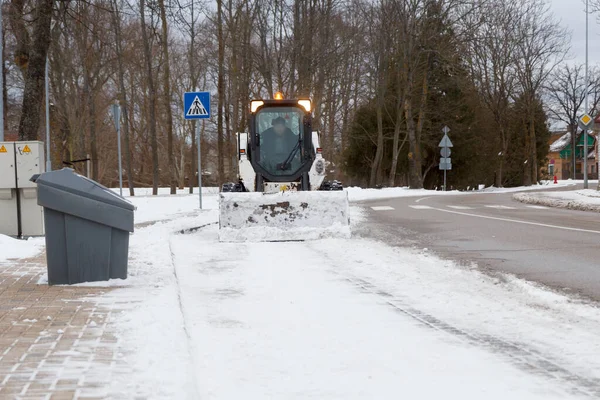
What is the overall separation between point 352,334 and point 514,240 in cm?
729

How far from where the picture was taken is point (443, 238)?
12516 millimetres

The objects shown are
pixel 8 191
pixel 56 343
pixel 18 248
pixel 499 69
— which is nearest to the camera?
pixel 56 343

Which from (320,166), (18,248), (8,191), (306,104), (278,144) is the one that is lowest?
(18,248)

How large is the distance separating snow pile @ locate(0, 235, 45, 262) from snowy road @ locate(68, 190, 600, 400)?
7.27ft

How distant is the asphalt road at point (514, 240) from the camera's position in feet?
27.0

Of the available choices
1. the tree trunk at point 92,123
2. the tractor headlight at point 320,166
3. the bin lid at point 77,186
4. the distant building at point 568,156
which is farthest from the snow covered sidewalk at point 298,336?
the distant building at point 568,156

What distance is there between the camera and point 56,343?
488cm

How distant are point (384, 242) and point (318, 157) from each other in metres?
3.69


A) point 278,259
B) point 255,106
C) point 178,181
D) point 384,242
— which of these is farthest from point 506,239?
point 178,181

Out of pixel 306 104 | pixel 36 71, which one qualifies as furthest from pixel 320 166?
pixel 36 71

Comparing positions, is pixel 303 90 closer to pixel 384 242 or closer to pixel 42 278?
pixel 384 242

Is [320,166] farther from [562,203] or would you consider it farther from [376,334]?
[562,203]

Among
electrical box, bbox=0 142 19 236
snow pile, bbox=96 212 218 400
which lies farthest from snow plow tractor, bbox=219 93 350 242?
snow pile, bbox=96 212 218 400

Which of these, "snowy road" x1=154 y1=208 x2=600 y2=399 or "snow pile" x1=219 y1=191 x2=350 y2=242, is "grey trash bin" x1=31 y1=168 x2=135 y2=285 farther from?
"snow pile" x1=219 y1=191 x2=350 y2=242
